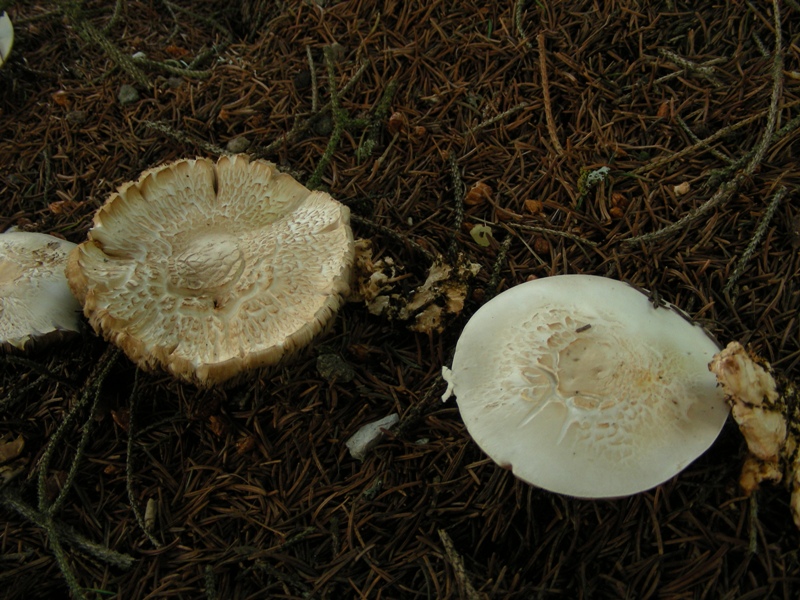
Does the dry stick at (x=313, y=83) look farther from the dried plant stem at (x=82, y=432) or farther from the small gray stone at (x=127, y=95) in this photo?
the dried plant stem at (x=82, y=432)

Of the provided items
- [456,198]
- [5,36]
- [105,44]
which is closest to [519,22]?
[456,198]

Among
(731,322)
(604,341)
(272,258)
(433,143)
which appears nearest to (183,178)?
(272,258)

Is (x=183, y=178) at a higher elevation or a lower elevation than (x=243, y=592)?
higher

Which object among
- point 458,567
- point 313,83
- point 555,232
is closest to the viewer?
point 458,567

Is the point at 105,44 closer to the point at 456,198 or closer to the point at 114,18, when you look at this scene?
the point at 114,18

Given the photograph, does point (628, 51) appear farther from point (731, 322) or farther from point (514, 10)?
point (731, 322)

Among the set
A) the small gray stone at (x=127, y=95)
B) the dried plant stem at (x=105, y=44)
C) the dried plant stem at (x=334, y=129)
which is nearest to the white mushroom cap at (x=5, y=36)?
the dried plant stem at (x=105, y=44)

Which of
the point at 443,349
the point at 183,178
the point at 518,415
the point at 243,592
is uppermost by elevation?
the point at 183,178
